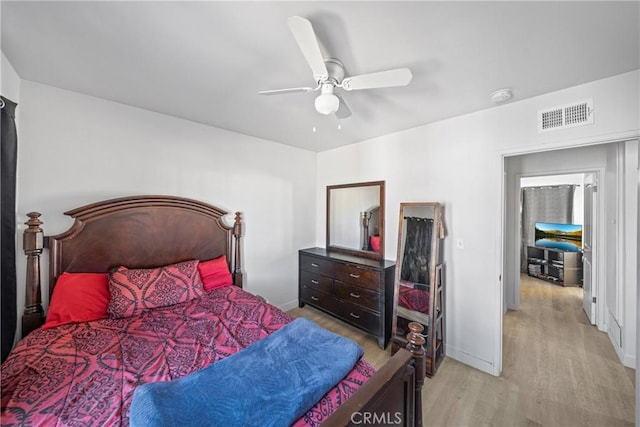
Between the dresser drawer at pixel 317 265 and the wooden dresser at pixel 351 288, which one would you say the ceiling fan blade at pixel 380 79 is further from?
the dresser drawer at pixel 317 265

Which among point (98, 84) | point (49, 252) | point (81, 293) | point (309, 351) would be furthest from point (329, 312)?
point (98, 84)

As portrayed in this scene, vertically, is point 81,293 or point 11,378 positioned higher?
point 81,293

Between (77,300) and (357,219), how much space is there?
9.67 ft

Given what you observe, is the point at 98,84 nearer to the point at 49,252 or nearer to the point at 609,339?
the point at 49,252

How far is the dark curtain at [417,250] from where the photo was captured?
2518 mm

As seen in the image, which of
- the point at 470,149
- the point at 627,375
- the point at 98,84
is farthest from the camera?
the point at 470,149

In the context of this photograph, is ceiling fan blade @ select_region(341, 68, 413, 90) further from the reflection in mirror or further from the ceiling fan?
the reflection in mirror

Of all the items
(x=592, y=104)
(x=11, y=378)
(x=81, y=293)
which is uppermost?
(x=592, y=104)

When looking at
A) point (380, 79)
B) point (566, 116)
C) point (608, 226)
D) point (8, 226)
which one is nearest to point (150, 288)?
point (8, 226)

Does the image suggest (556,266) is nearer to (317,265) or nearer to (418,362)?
(317,265)

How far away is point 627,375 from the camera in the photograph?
2158 mm

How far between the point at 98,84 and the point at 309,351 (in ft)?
8.29

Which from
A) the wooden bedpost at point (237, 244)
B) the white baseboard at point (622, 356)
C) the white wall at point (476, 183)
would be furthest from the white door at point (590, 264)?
the wooden bedpost at point (237, 244)

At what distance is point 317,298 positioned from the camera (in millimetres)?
3375
